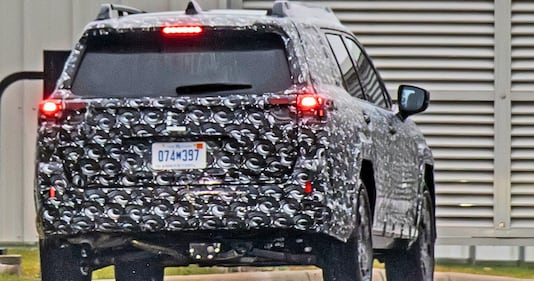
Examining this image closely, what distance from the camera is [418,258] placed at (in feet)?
38.3

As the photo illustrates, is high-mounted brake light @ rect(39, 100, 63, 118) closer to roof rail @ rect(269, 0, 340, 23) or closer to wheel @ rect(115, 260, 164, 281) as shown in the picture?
roof rail @ rect(269, 0, 340, 23)

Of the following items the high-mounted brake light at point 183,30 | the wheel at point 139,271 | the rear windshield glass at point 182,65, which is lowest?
the wheel at point 139,271

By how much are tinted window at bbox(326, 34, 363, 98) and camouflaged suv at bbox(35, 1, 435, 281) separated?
0.53m

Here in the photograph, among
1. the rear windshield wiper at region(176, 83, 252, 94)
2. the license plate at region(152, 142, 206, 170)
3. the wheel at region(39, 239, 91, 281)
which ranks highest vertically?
the rear windshield wiper at region(176, 83, 252, 94)

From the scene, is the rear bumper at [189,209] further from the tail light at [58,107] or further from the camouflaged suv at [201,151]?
the tail light at [58,107]

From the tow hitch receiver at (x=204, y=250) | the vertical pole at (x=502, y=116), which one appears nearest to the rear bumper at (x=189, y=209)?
the tow hitch receiver at (x=204, y=250)

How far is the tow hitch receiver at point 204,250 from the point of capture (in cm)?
916

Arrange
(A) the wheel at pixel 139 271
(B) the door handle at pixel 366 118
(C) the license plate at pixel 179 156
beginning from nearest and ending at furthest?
(C) the license plate at pixel 179 156
(B) the door handle at pixel 366 118
(A) the wheel at pixel 139 271

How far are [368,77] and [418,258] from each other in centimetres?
141

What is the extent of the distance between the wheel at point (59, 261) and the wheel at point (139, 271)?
1825 millimetres

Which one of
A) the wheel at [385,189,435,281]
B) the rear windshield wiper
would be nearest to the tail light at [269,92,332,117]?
the rear windshield wiper

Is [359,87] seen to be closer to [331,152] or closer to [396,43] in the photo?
[331,152]

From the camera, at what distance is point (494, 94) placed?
17.1 metres

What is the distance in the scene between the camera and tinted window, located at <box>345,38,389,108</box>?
10.8 metres
